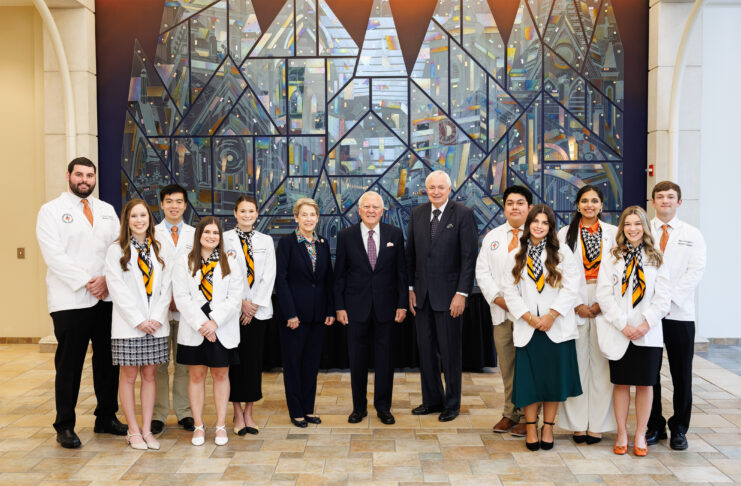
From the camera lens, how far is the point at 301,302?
4.05 meters

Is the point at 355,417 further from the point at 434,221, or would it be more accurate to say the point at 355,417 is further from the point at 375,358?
the point at 434,221

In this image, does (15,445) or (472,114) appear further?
(472,114)

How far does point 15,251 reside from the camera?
260 inches

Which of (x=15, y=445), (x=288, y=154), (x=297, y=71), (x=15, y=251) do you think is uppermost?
(x=297, y=71)

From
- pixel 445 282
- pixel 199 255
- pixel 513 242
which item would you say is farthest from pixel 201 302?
pixel 513 242

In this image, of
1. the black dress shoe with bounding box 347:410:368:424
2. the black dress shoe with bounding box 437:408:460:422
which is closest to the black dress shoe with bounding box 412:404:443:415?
the black dress shoe with bounding box 437:408:460:422

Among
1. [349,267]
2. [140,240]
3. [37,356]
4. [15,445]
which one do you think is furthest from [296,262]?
[37,356]

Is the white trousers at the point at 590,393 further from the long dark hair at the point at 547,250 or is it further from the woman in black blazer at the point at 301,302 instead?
the woman in black blazer at the point at 301,302

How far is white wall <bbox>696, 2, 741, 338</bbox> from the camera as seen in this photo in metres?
6.46

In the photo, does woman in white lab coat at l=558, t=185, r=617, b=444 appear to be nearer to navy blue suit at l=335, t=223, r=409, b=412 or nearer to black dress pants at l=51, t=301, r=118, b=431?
navy blue suit at l=335, t=223, r=409, b=412

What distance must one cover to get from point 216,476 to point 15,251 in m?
4.55

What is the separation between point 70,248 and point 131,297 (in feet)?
1.72

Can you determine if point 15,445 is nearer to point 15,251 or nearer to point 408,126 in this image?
point 15,251

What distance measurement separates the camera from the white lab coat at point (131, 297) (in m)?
3.58
